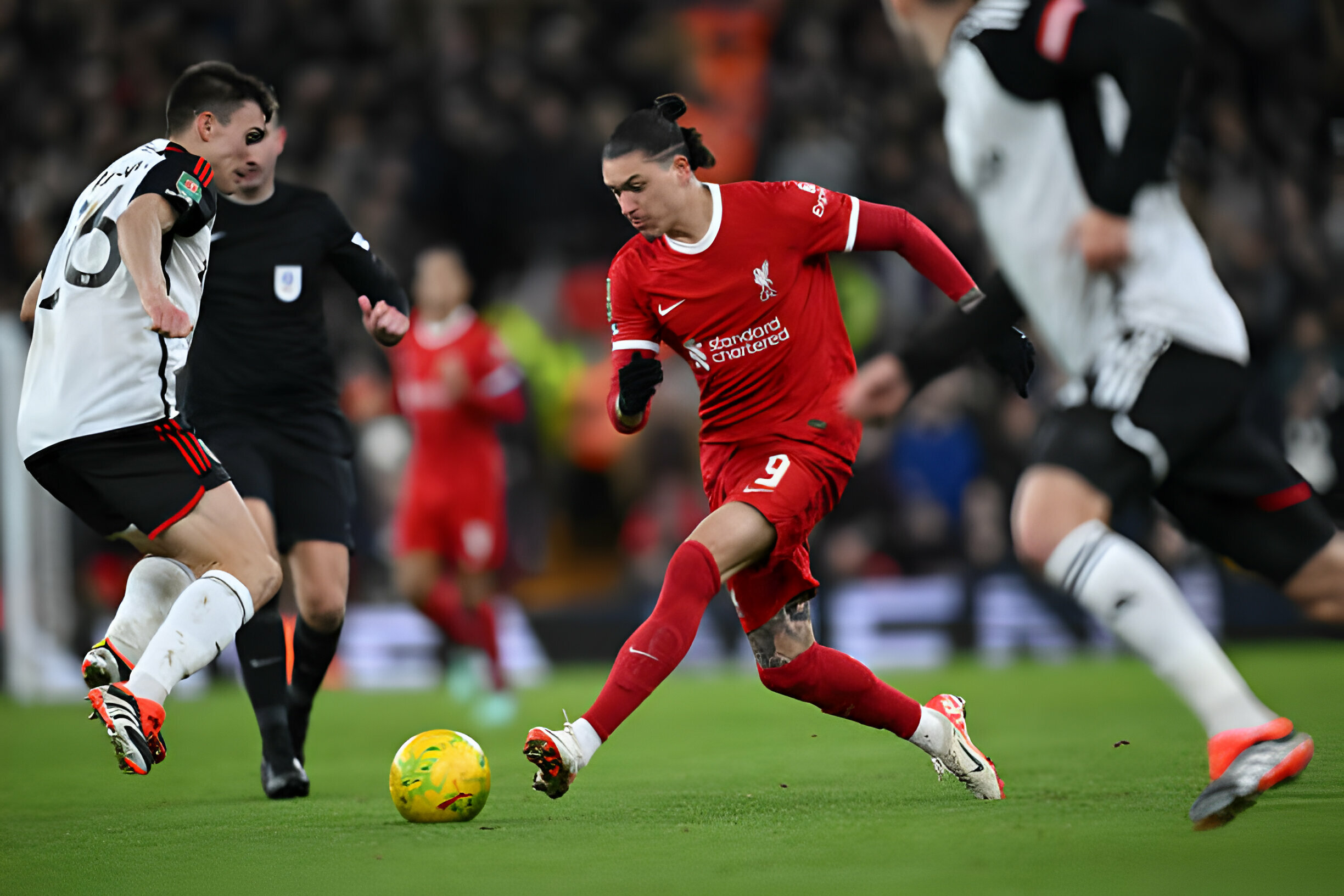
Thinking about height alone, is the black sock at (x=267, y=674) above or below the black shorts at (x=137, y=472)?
below

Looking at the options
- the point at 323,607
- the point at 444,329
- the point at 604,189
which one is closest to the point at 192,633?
the point at 323,607

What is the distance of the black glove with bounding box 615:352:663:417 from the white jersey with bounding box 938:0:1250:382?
1.34m

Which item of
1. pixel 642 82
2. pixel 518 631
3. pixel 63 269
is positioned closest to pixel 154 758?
pixel 63 269

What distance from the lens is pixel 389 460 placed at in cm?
1289

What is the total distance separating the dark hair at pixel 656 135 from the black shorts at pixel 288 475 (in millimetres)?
2029

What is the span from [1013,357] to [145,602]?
3.00 m

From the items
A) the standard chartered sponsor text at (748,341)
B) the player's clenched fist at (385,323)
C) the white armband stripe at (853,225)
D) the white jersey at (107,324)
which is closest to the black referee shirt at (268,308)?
the player's clenched fist at (385,323)

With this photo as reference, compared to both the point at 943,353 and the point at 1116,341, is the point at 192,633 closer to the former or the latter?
the point at 943,353

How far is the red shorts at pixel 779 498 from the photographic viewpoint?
4.97 meters

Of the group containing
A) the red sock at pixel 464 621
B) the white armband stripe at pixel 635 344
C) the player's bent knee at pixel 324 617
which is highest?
the white armband stripe at pixel 635 344

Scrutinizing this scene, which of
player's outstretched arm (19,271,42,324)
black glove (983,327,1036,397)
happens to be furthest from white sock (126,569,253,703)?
black glove (983,327,1036,397)

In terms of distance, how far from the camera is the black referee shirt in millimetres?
6340

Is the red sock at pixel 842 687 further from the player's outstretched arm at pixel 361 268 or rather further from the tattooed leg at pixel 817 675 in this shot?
the player's outstretched arm at pixel 361 268

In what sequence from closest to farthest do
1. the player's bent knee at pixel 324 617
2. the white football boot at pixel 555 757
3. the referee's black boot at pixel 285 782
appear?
the white football boot at pixel 555 757 → the referee's black boot at pixel 285 782 → the player's bent knee at pixel 324 617
